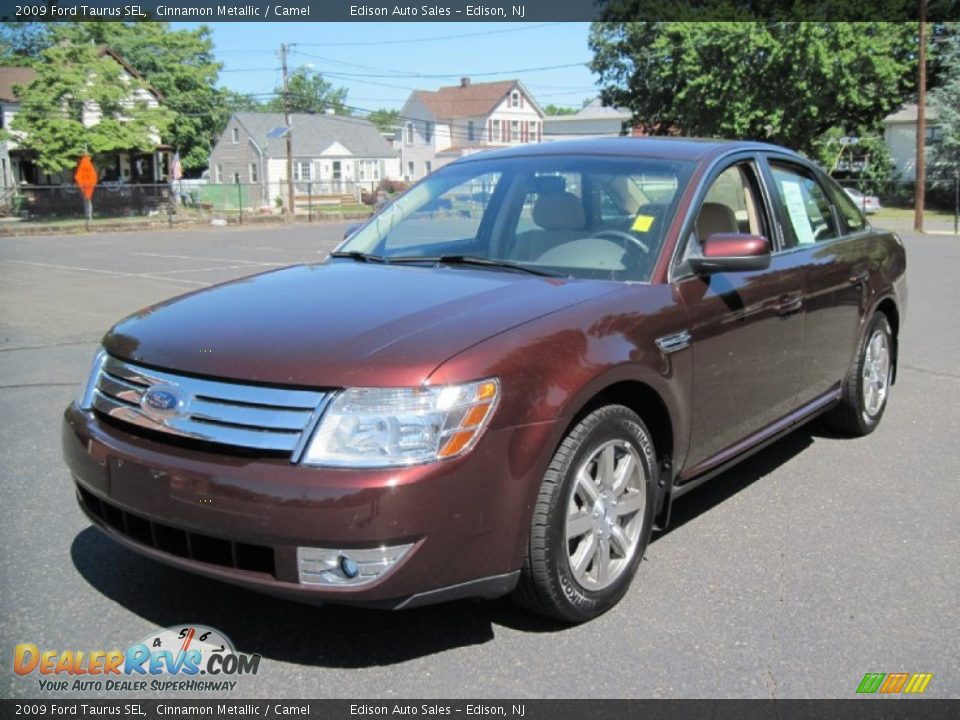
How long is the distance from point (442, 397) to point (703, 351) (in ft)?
4.72

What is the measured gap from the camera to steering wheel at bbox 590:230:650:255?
12.5 feet

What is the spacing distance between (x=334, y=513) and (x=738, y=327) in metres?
2.12

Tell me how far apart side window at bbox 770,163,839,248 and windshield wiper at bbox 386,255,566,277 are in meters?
1.57

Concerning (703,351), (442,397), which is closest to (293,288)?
(442,397)

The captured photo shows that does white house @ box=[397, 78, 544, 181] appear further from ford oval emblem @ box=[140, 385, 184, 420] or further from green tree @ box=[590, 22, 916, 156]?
ford oval emblem @ box=[140, 385, 184, 420]

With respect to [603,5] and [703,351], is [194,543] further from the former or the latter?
[603,5]

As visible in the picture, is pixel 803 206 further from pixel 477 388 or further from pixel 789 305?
pixel 477 388

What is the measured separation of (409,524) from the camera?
2652 millimetres

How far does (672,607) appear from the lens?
3.41 meters

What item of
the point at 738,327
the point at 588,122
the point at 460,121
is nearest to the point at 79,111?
the point at 460,121

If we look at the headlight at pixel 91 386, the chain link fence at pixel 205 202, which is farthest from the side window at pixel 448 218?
the chain link fence at pixel 205 202

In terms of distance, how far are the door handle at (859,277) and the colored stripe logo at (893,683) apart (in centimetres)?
266

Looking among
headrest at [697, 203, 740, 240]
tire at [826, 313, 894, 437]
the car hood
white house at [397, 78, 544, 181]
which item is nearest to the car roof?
headrest at [697, 203, 740, 240]
